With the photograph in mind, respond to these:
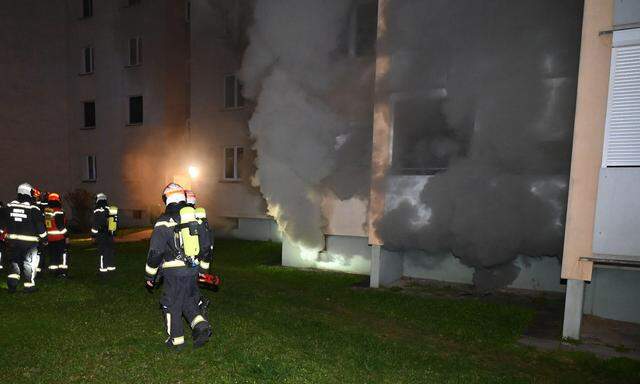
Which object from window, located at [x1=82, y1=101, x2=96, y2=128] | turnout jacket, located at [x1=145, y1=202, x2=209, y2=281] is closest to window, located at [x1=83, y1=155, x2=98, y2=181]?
window, located at [x1=82, y1=101, x2=96, y2=128]

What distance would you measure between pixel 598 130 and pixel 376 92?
4524mm

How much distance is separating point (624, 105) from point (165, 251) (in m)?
6.31

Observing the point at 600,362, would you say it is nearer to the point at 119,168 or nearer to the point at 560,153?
the point at 560,153

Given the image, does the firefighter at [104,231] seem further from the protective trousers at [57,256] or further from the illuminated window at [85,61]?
the illuminated window at [85,61]

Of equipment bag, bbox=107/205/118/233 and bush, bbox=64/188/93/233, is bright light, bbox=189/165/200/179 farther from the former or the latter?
equipment bag, bbox=107/205/118/233

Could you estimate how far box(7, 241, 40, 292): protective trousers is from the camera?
696 centimetres

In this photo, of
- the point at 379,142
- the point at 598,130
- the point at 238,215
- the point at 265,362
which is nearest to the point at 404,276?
the point at 379,142

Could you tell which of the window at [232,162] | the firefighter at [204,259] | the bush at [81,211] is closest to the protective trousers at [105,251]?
the firefighter at [204,259]

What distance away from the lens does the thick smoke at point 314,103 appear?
9680 millimetres

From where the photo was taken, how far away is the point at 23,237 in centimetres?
696

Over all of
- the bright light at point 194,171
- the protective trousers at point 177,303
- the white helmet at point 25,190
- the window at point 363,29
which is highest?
the window at point 363,29

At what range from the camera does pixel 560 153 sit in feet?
23.3

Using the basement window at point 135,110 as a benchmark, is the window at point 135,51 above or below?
above

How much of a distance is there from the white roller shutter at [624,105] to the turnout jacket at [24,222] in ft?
30.5
